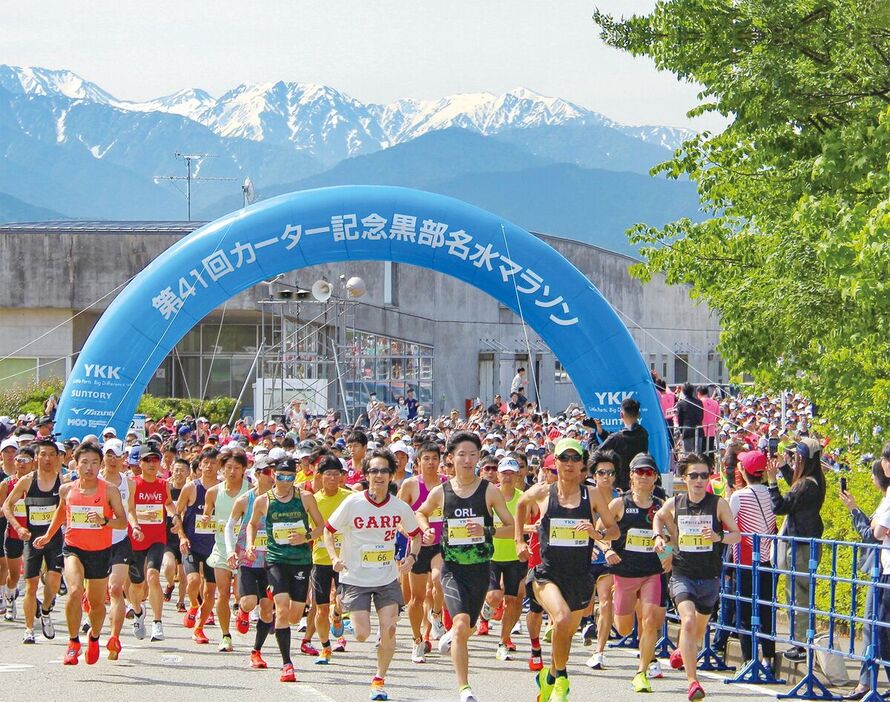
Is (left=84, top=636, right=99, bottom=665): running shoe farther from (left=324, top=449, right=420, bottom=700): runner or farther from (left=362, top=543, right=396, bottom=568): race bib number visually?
(left=362, top=543, right=396, bottom=568): race bib number

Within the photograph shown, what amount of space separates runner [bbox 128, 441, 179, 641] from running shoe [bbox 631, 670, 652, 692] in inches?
178

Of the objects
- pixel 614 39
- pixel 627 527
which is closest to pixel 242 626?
pixel 627 527

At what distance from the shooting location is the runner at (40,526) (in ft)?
38.2

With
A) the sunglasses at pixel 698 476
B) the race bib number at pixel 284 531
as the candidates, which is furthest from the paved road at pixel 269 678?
the sunglasses at pixel 698 476

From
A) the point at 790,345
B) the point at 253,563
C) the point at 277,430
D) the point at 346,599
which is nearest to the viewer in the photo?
the point at 346,599

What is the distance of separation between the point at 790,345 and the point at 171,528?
769 cm

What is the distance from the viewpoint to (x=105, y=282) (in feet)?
124

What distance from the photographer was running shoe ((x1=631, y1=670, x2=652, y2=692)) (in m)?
9.48

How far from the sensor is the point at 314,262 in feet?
61.7

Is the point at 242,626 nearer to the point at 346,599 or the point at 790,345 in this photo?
the point at 346,599

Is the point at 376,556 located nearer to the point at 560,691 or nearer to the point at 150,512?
the point at 560,691

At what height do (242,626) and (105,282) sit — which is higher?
(105,282)

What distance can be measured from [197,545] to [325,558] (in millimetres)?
1455

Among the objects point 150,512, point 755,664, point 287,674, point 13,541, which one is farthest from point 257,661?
point 755,664
